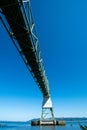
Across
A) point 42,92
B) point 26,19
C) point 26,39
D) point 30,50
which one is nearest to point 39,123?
point 42,92

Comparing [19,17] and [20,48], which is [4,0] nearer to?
[19,17]

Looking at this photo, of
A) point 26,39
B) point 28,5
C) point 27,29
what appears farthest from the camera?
point 26,39

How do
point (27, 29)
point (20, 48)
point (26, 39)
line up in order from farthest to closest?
point (20, 48)
point (26, 39)
point (27, 29)

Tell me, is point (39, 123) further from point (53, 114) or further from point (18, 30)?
point (18, 30)

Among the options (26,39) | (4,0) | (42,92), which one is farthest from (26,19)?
(42,92)

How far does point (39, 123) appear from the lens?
60.3 metres

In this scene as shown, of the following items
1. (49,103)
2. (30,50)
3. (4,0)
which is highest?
(49,103)

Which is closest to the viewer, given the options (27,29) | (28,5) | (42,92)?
(28,5)

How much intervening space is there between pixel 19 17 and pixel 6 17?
1194mm

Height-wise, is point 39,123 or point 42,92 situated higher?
point 42,92

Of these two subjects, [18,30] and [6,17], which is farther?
[18,30]

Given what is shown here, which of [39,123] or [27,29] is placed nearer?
[27,29]

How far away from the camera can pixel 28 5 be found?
19172mm

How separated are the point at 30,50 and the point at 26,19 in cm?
843
